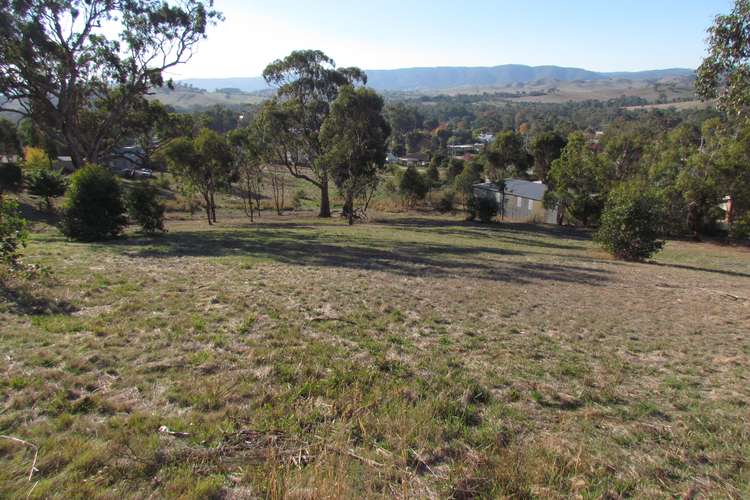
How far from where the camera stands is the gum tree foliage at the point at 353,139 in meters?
30.1

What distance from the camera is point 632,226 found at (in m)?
19.9

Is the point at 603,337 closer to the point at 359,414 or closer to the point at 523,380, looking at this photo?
the point at 523,380

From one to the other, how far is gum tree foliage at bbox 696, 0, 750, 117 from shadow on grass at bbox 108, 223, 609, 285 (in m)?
5.84

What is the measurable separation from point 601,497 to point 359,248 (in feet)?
45.4

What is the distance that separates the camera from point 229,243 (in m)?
16.1

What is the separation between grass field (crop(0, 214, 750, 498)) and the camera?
3.19 meters

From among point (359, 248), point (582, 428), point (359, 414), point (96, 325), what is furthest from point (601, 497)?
point (359, 248)

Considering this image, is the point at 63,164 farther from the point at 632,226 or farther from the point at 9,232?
the point at 632,226

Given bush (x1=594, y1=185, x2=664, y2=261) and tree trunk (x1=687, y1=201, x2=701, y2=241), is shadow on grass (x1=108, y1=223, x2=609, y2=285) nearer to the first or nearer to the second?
bush (x1=594, y1=185, x2=664, y2=261)

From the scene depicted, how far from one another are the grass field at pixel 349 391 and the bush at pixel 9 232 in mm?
470

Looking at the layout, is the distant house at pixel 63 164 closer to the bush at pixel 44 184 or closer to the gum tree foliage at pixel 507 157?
the bush at pixel 44 184

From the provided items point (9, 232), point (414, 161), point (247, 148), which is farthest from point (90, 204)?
point (414, 161)

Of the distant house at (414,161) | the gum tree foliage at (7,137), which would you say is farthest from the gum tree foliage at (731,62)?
the distant house at (414,161)

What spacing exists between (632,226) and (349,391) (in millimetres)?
19987
